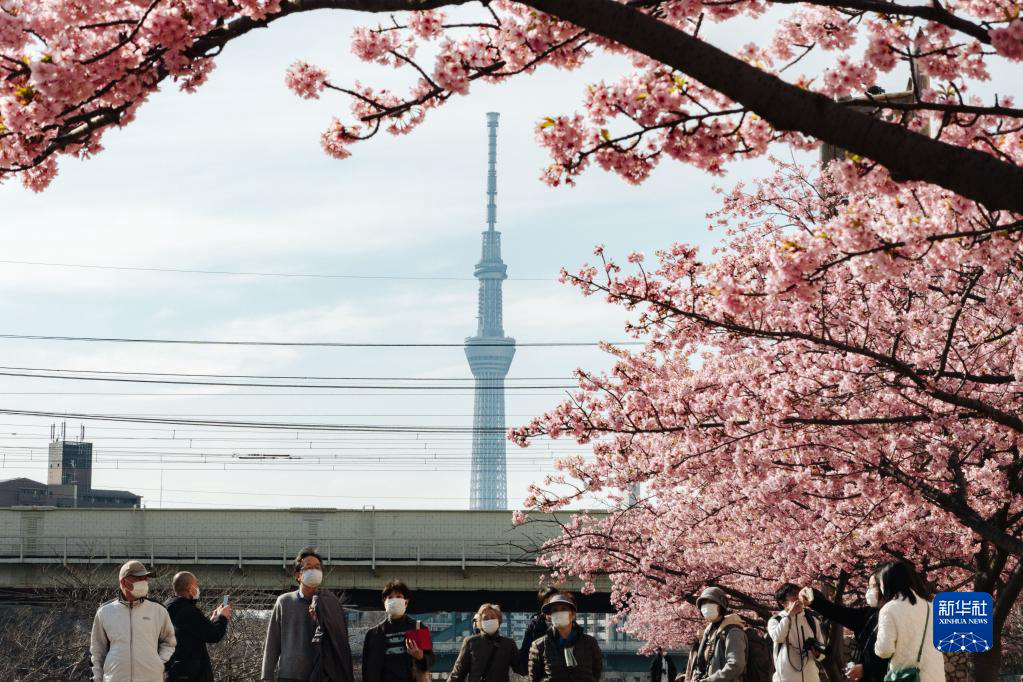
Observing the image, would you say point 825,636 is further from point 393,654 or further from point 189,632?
point 189,632

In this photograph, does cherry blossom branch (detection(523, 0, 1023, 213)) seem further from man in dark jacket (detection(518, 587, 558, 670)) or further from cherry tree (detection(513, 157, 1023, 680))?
man in dark jacket (detection(518, 587, 558, 670))

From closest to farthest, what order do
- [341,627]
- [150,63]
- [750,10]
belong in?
[150,63], [750,10], [341,627]

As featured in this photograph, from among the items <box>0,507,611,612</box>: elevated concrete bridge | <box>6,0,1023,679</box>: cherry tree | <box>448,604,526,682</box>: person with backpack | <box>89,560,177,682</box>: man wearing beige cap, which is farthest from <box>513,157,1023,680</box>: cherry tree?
<box>0,507,611,612</box>: elevated concrete bridge

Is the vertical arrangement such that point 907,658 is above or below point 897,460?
below

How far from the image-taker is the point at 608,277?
43.9 ft

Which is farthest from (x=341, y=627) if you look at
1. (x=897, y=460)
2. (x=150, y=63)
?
(x=897, y=460)

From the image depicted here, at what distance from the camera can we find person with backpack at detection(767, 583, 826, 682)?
38.7 ft

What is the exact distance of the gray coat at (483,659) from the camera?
1149 cm

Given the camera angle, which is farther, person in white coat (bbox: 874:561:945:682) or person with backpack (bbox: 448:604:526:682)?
person with backpack (bbox: 448:604:526:682)

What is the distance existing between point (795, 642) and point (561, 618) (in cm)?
218

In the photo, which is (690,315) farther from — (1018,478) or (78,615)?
(78,615)

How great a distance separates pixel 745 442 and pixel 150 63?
802 cm

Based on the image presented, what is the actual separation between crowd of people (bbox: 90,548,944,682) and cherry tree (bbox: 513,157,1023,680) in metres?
1.96

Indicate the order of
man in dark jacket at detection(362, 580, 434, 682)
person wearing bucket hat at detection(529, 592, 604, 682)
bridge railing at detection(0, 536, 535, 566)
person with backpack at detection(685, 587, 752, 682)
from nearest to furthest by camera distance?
man in dark jacket at detection(362, 580, 434, 682)
person with backpack at detection(685, 587, 752, 682)
person wearing bucket hat at detection(529, 592, 604, 682)
bridge railing at detection(0, 536, 535, 566)
